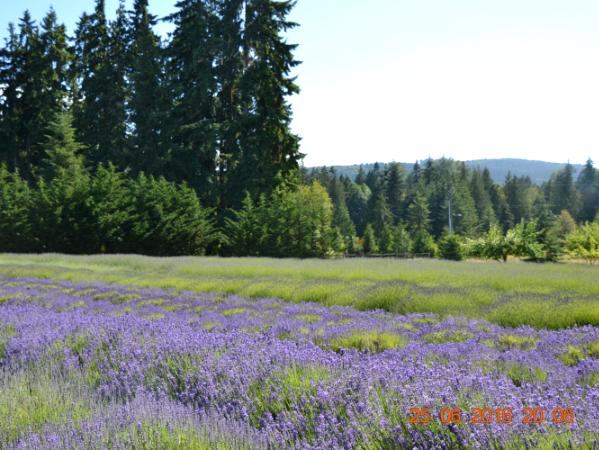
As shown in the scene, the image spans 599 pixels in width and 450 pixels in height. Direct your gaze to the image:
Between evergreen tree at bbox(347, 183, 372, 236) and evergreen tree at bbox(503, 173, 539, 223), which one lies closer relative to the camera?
evergreen tree at bbox(503, 173, 539, 223)

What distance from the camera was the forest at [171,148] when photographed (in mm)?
28359

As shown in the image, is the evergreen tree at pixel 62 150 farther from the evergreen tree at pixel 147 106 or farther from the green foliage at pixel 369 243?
the green foliage at pixel 369 243

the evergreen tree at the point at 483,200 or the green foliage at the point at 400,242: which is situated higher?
the evergreen tree at the point at 483,200

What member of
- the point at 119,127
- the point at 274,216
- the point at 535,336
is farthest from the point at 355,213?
the point at 535,336

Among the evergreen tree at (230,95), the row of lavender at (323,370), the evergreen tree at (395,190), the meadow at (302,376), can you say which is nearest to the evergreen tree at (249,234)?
the evergreen tree at (230,95)

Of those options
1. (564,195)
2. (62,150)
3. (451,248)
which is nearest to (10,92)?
(62,150)

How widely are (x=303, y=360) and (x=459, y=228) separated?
78.4m

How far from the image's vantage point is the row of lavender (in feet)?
8.86

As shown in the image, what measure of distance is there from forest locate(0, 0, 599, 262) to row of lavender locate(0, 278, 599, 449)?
18.4 meters

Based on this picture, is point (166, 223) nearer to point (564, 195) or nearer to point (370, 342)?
point (370, 342)

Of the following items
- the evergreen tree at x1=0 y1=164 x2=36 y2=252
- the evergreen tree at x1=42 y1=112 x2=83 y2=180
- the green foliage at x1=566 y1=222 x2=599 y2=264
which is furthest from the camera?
the evergreen tree at x1=42 y1=112 x2=83 y2=180

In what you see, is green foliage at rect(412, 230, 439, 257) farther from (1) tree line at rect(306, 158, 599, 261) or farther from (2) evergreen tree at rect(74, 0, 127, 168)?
(2) evergreen tree at rect(74, 0, 127, 168)
